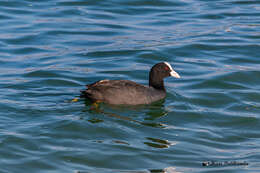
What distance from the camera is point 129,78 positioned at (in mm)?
11992

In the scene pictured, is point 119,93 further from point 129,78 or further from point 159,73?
point 129,78

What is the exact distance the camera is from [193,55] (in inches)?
540

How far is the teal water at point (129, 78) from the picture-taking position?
7.89 metres

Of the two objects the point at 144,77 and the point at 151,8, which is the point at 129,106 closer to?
the point at 144,77

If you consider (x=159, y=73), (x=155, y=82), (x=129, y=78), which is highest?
(x=159, y=73)

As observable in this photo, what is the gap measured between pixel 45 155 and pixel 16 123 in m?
1.45

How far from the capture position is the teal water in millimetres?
7891

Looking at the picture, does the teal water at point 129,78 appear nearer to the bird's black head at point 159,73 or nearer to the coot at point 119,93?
the coot at point 119,93

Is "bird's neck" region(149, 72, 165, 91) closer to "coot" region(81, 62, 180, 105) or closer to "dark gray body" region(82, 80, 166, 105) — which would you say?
"coot" region(81, 62, 180, 105)

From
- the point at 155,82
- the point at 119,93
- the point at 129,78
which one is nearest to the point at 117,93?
the point at 119,93

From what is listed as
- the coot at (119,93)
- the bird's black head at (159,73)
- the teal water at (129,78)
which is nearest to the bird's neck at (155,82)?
the bird's black head at (159,73)

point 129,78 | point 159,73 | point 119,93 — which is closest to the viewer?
point 119,93

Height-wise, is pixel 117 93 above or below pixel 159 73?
below

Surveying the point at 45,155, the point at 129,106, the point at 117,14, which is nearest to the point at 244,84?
the point at 129,106
